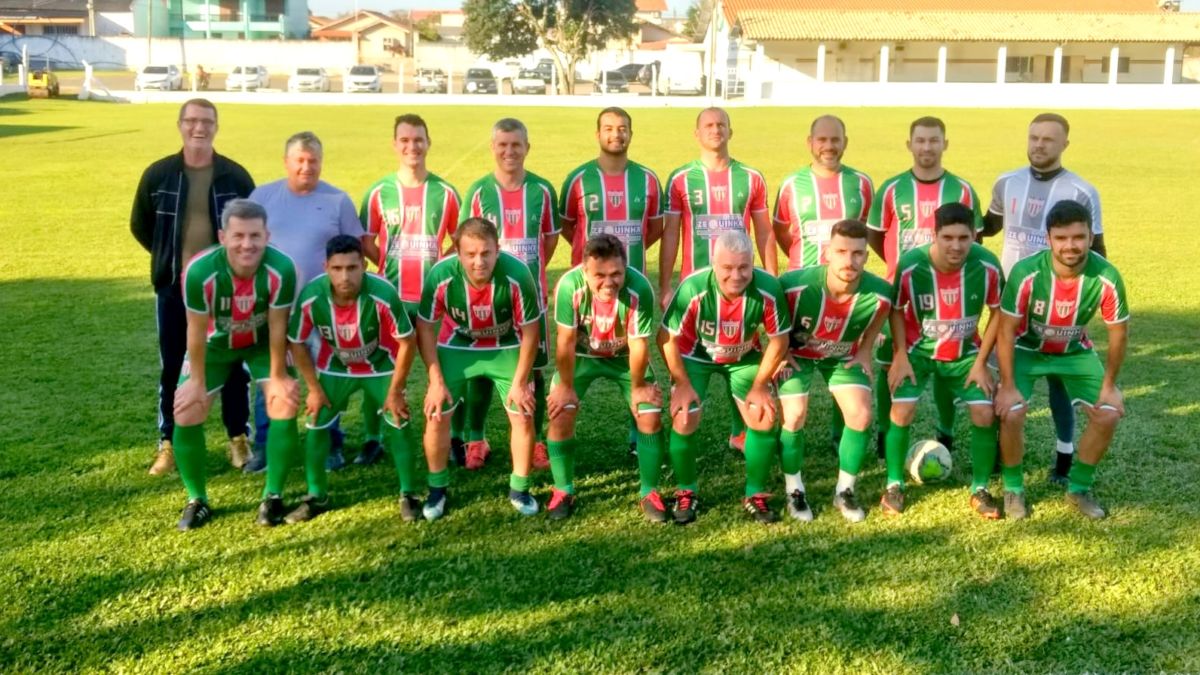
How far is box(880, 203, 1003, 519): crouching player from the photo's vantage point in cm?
508

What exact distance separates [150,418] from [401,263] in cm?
203

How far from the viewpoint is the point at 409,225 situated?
227 inches

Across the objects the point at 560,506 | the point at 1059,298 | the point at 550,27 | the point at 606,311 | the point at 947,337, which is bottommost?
the point at 560,506

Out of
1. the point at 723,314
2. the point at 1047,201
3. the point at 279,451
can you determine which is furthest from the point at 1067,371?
the point at 279,451

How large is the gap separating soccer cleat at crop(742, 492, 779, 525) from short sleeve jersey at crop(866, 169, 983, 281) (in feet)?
5.23

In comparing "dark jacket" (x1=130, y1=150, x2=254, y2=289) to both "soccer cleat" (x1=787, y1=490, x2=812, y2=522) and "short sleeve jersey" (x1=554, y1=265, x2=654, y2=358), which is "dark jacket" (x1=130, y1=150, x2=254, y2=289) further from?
"soccer cleat" (x1=787, y1=490, x2=812, y2=522)

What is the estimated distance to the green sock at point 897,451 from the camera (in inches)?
205

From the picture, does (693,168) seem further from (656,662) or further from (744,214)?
(656,662)

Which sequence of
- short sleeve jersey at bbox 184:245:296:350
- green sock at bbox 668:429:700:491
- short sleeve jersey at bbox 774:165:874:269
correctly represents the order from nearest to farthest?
short sleeve jersey at bbox 184:245:296:350
green sock at bbox 668:429:700:491
short sleeve jersey at bbox 774:165:874:269

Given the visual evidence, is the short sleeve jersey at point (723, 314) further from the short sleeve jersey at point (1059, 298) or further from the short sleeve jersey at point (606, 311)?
the short sleeve jersey at point (1059, 298)

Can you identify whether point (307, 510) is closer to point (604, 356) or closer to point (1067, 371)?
point (604, 356)

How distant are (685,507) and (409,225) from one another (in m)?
2.15

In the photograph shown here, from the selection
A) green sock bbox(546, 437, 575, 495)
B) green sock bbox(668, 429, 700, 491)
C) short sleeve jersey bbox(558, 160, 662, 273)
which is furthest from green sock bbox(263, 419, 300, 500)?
short sleeve jersey bbox(558, 160, 662, 273)

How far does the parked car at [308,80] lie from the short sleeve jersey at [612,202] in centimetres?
4511
